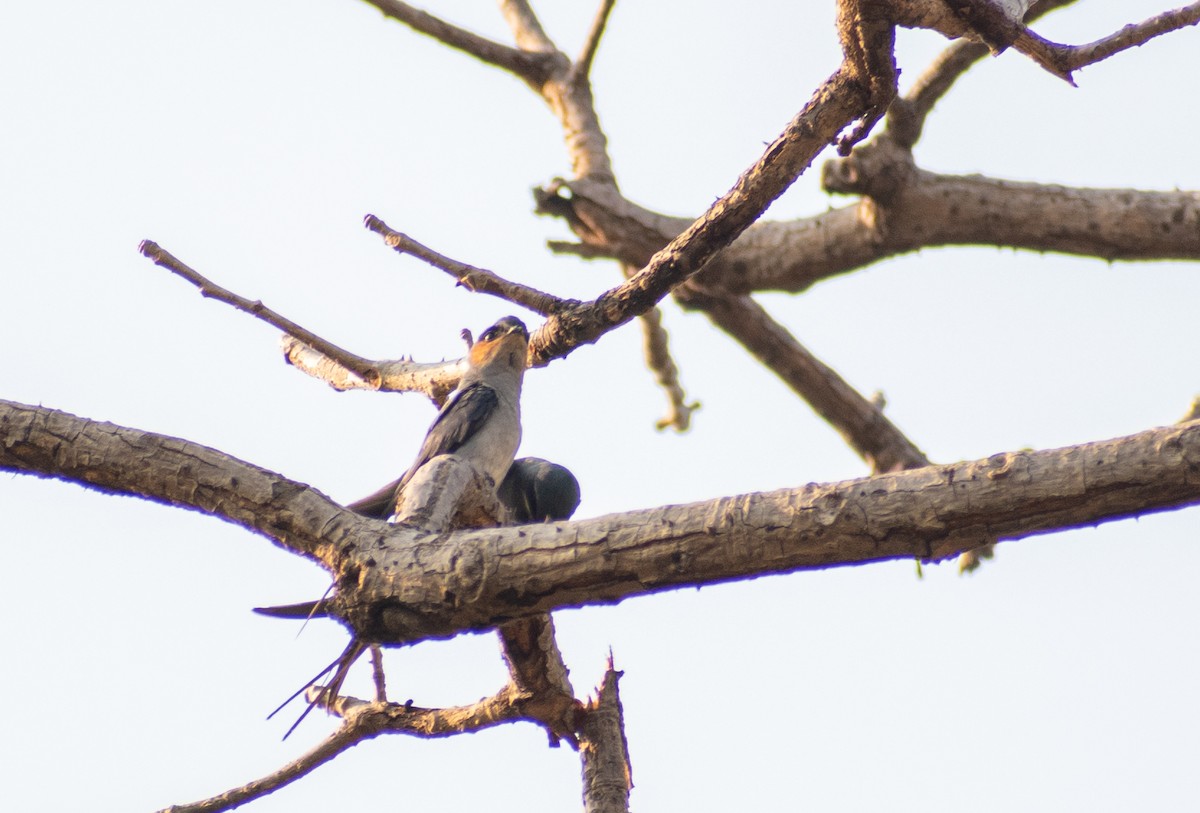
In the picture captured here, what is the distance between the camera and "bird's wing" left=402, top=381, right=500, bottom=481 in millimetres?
5507

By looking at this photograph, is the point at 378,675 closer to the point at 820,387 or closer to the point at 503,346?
the point at 503,346

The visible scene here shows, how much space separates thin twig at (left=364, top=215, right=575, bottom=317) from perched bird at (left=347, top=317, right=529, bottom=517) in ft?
3.20

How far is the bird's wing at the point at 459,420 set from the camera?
18.1 ft

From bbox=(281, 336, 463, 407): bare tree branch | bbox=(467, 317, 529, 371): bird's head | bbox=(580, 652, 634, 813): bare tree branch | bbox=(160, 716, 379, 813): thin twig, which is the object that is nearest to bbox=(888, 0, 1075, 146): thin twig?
bbox=(467, 317, 529, 371): bird's head

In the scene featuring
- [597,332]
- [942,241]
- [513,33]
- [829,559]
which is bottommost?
[829,559]

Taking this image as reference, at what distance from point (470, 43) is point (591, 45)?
0.84 metres

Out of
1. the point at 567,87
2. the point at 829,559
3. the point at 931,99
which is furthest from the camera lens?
the point at 567,87

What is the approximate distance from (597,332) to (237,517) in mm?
1413

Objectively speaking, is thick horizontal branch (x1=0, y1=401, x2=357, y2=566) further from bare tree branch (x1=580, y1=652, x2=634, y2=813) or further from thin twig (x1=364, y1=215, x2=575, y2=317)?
bare tree branch (x1=580, y1=652, x2=634, y2=813)

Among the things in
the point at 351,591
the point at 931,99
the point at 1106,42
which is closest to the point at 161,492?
the point at 351,591

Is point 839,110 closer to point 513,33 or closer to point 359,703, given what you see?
point 359,703

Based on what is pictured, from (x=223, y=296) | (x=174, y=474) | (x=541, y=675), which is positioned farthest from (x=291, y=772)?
(x=223, y=296)

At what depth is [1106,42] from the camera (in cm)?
351

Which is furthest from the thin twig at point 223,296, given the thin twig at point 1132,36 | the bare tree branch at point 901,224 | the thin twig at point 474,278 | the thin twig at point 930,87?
the thin twig at point 930,87
